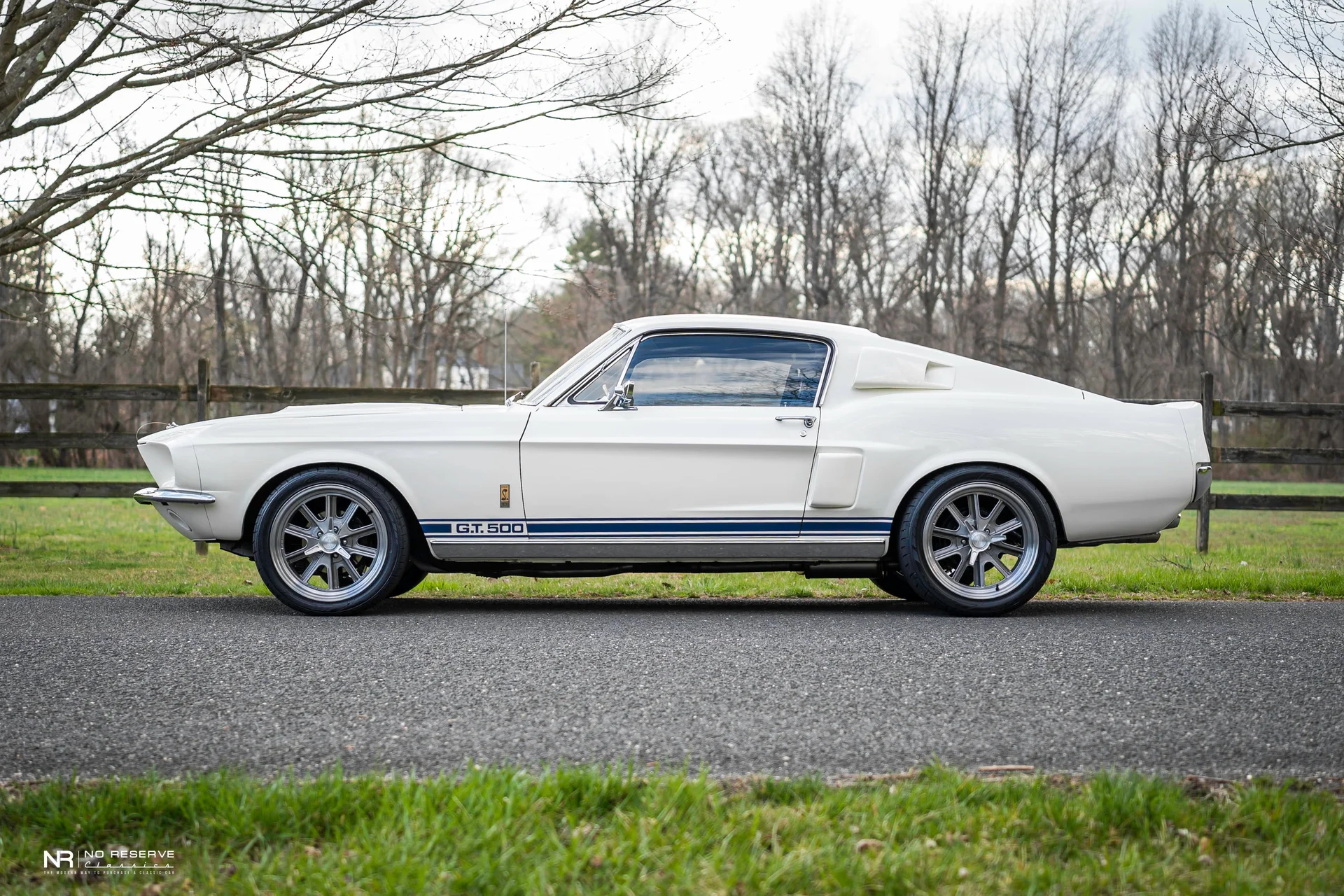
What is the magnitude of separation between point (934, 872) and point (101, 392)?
9.71 meters

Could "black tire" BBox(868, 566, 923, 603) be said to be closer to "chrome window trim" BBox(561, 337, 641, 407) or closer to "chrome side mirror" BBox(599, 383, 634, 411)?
"chrome side mirror" BBox(599, 383, 634, 411)

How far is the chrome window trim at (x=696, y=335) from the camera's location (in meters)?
6.14

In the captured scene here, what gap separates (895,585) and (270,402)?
19.2ft

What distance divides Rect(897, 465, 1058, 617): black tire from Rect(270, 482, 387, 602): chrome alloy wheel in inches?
106

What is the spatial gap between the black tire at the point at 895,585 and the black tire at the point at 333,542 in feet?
8.79

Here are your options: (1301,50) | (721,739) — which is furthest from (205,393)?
(1301,50)

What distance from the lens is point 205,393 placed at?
10.2 metres

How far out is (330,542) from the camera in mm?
6023

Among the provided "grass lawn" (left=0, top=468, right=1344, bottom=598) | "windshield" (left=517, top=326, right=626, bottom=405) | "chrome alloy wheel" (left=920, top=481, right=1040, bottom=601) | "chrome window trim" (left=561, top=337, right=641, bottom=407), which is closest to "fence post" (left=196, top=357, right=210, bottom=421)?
"grass lawn" (left=0, top=468, right=1344, bottom=598)

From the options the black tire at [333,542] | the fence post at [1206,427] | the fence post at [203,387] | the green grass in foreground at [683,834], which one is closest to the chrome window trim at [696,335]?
the black tire at [333,542]

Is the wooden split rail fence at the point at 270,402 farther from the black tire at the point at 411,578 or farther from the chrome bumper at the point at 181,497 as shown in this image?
the chrome bumper at the point at 181,497

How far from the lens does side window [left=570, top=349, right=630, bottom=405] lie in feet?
20.1

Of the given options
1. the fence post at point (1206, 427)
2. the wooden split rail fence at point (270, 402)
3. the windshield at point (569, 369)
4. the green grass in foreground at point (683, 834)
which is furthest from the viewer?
the fence post at point (1206, 427)

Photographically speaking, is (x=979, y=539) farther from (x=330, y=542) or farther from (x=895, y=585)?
(x=330, y=542)
